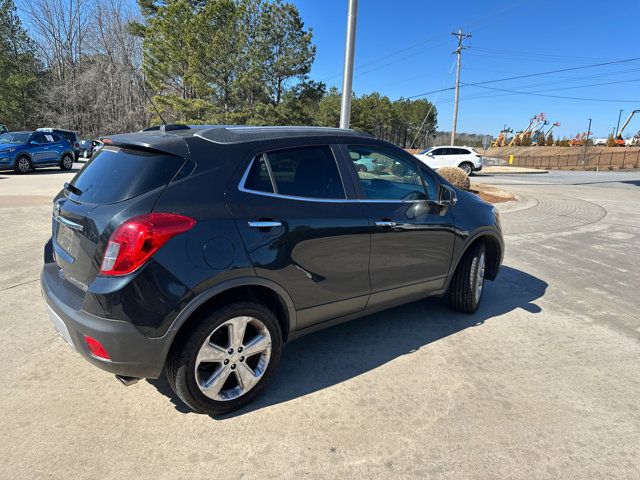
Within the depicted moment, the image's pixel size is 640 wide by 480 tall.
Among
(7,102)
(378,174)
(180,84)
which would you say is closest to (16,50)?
(7,102)

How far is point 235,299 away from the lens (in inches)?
100

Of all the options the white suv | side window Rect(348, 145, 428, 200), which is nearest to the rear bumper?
side window Rect(348, 145, 428, 200)

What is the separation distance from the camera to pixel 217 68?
32.2m

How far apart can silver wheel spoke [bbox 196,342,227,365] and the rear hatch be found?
2.36ft

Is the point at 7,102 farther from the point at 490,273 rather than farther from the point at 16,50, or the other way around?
the point at 490,273

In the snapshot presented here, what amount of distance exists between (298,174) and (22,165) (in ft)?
62.5

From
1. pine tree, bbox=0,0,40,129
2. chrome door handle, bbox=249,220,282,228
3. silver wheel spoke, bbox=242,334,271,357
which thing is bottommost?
silver wheel spoke, bbox=242,334,271,357

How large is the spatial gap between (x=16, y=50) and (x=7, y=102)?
24.3 feet

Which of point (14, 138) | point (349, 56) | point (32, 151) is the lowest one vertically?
point (32, 151)

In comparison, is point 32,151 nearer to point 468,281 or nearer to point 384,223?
point 384,223

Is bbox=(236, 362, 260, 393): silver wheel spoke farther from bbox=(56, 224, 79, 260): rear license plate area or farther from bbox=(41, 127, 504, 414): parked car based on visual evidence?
bbox=(56, 224, 79, 260): rear license plate area

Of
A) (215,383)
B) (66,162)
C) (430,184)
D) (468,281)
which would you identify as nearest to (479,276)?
(468,281)

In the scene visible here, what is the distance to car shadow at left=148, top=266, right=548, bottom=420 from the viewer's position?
2.99m

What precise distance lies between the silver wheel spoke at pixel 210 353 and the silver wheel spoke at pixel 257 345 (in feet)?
0.49
